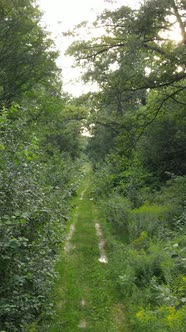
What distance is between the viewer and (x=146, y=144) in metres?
19.5

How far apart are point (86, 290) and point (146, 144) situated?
466 inches

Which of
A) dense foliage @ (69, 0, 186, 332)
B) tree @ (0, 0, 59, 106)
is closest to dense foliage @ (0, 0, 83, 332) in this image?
dense foliage @ (69, 0, 186, 332)

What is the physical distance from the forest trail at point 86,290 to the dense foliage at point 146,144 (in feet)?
1.19

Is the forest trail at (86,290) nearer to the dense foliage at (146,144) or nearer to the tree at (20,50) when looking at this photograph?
the dense foliage at (146,144)

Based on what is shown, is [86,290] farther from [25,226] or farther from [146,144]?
[146,144]

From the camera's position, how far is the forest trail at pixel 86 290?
24.0 feet

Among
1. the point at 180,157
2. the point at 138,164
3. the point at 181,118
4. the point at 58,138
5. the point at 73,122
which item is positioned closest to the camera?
the point at 181,118

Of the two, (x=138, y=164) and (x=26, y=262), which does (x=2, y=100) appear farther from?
(x=26, y=262)

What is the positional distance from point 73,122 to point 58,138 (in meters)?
12.3

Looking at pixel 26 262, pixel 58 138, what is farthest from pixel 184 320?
pixel 58 138

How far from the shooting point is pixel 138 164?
19.8 meters

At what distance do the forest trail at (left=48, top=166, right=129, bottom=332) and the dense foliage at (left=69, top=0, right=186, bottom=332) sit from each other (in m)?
0.36

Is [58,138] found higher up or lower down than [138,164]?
higher up

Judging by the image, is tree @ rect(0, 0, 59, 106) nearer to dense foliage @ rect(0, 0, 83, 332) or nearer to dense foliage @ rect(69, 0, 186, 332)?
dense foliage @ rect(69, 0, 186, 332)
